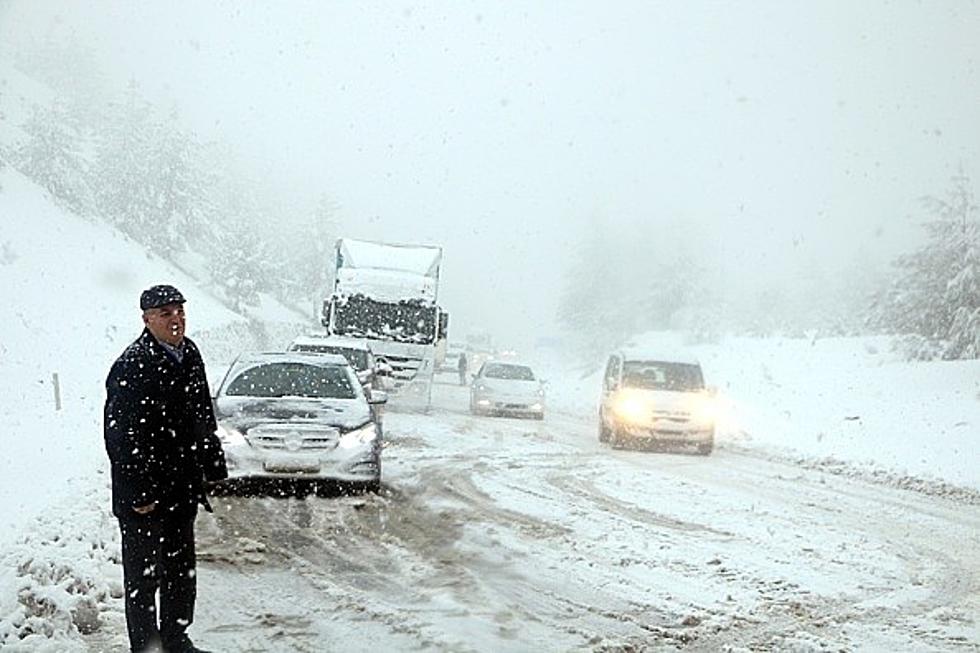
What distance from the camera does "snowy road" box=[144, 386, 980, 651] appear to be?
19.3 feet

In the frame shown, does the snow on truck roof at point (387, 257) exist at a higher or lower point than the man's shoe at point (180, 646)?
higher

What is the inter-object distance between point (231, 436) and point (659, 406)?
10121 millimetres

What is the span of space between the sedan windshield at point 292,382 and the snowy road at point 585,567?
1487mm

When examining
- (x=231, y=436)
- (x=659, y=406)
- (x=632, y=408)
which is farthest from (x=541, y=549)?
(x=632, y=408)

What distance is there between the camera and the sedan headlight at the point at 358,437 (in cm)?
1042

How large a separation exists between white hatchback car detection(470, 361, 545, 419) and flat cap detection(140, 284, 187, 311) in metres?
21.9

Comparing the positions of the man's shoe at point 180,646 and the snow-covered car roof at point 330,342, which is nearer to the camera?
the man's shoe at point 180,646

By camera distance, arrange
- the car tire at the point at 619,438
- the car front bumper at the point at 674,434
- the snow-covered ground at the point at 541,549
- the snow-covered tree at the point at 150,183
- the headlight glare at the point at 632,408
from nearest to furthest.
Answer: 1. the snow-covered ground at the point at 541,549
2. the car front bumper at the point at 674,434
3. the headlight glare at the point at 632,408
4. the car tire at the point at 619,438
5. the snow-covered tree at the point at 150,183

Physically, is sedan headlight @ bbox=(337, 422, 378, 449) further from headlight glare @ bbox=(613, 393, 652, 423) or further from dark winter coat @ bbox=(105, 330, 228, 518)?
headlight glare @ bbox=(613, 393, 652, 423)

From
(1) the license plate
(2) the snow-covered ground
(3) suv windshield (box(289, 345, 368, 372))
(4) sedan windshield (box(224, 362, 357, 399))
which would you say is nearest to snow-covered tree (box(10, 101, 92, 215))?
(3) suv windshield (box(289, 345, 368, 372))

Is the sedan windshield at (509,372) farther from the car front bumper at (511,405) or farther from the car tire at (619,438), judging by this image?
the car tire at (619,438)

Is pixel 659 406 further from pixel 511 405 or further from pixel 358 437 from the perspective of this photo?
pixel 358 437

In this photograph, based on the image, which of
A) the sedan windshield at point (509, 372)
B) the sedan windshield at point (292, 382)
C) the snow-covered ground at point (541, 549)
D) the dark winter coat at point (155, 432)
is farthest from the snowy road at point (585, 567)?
the sedan windshield at point (509, 372)

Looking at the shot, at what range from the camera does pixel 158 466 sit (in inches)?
188
